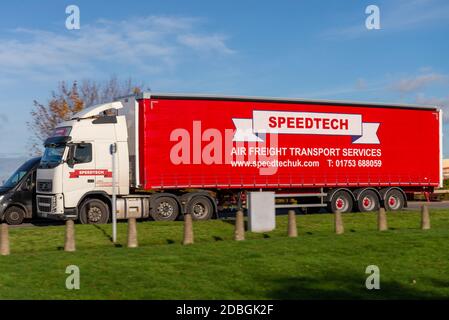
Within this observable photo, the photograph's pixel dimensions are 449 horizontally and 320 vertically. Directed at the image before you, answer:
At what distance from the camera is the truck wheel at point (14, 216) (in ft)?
72.1

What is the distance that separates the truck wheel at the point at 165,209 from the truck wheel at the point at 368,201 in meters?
7.23

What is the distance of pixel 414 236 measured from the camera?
16.6m

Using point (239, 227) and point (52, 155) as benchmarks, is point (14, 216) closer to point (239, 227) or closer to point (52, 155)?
point (52, 155)

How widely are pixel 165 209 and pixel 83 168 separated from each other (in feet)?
9.76

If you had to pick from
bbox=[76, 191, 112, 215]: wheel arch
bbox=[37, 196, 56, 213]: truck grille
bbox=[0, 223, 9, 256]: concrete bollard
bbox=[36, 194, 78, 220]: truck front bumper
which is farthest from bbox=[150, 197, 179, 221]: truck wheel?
bbox=[0, 223, 9, 256]: concrete bollard

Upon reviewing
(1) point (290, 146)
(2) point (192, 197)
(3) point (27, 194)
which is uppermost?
(1) point (290, 146)

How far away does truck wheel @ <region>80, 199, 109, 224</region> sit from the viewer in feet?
68.7

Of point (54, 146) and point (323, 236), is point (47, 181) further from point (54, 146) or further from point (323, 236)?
point (323, 236)

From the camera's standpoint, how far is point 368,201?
2553 centimetres

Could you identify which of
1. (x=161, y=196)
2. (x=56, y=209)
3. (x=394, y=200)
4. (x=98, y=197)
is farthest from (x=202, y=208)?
(x=394, y=200)

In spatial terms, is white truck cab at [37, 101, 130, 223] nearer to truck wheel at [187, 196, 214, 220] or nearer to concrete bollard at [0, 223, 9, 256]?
truck wheel at [187, 196, 214, 220]

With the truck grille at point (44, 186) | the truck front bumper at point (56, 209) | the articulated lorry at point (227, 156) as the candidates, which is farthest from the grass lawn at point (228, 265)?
the articulated lorry at point (227, 156)

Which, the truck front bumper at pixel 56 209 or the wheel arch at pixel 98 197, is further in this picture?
the wheel arch at pixel 98 197

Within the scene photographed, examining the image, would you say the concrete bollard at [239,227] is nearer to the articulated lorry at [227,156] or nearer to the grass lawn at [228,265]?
the grass lawn at [228,265]
